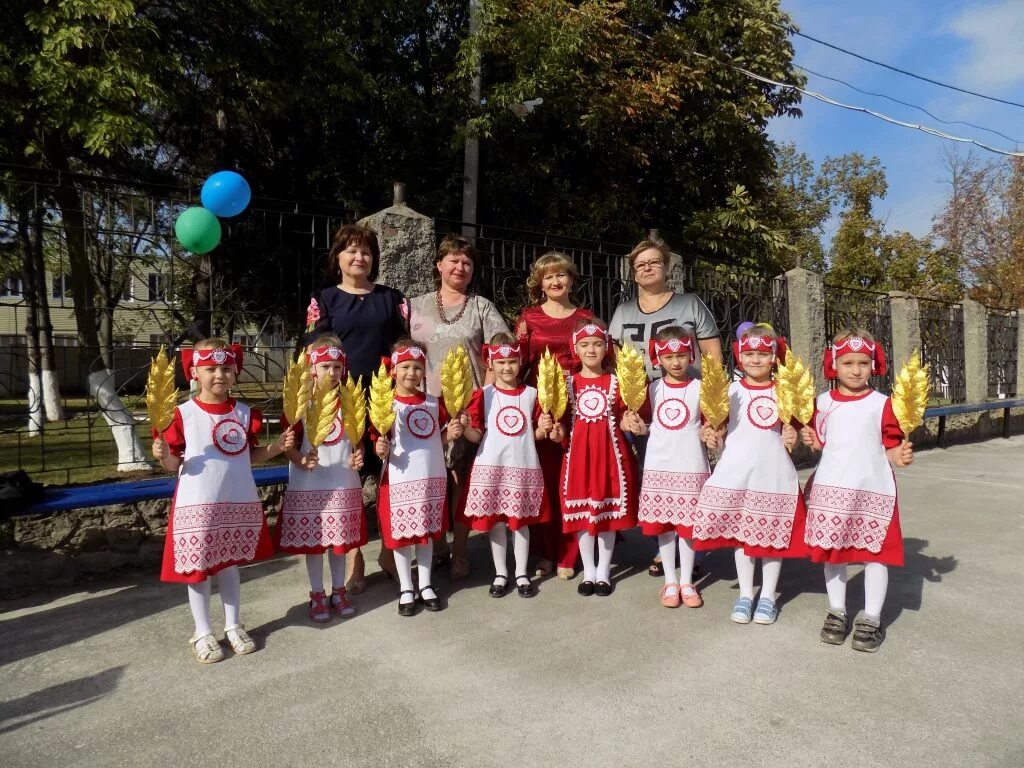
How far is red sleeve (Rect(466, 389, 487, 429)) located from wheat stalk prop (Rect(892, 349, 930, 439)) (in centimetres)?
197

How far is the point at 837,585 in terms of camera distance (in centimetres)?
331

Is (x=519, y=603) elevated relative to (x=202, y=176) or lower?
lower

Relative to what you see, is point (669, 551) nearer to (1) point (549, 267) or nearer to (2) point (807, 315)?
(1) point (549, 267)

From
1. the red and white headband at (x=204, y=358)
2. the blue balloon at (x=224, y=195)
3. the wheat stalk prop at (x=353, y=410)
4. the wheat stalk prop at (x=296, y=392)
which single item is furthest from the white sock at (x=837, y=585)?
the blue balloon at (x=224, y=195)

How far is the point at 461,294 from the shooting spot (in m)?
4.26

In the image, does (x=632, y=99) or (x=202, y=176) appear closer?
(x=632, y=99)

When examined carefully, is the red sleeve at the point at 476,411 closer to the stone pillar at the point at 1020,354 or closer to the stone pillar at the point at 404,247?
the stone pillar at the point at 404,247

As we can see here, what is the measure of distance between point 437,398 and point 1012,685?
9.04 ft

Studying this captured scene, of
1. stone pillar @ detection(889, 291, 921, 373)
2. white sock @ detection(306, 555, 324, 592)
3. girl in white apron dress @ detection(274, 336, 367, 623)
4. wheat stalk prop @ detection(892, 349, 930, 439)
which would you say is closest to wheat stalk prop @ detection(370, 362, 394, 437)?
girl in white apron dress @ detection(274, 336, 367, 623)

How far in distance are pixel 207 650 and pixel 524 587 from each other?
5.12 ft

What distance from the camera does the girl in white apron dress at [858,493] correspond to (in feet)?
10.6

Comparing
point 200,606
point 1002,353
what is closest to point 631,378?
point 200,606

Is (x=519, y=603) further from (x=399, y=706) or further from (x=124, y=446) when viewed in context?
(x=124, y=446)

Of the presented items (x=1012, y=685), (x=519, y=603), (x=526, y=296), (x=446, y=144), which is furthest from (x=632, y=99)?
(x=1012, y=685)
